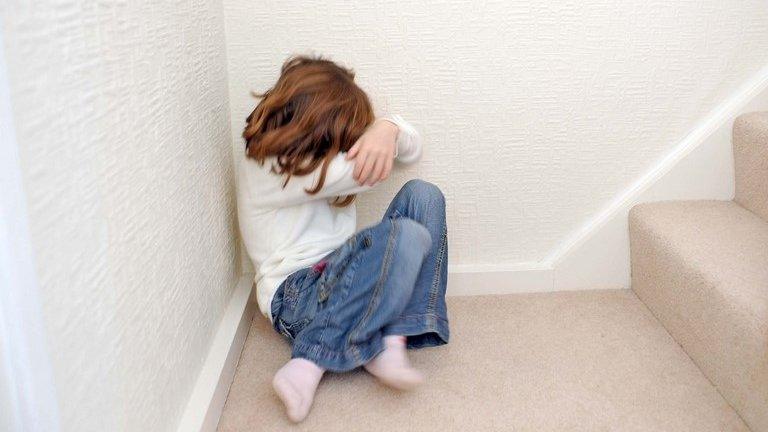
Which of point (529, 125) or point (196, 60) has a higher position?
point (196, 60)

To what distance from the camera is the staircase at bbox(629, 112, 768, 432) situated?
94cm

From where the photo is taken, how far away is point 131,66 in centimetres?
68

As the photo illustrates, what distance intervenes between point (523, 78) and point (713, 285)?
0.49 metres

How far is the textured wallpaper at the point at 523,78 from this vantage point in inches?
48.3

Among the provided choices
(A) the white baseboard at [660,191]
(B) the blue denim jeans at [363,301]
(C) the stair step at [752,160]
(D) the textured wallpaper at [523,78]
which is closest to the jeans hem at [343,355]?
A: (B) the blue denim jeans at [363,301]

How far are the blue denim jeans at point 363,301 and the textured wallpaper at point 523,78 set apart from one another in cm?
26

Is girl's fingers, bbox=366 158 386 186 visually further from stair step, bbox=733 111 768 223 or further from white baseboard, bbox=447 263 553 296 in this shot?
stair step, bbox=733 111 768 223

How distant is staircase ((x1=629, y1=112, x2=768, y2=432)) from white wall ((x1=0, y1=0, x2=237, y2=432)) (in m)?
0.75

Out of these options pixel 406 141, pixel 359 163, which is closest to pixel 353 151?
pixel 359 163

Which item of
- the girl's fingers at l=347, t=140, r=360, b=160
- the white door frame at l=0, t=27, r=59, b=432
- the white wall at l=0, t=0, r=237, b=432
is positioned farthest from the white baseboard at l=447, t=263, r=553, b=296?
the white door frame at l=0, t=27, r=59, b=432

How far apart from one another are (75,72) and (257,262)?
2.17 feet

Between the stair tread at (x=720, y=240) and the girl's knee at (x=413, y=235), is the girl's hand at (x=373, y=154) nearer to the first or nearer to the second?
the girl's knee at (x=413, y=235)

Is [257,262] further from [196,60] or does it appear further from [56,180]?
[56,180]

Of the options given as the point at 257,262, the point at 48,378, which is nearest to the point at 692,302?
the point at 257,262
